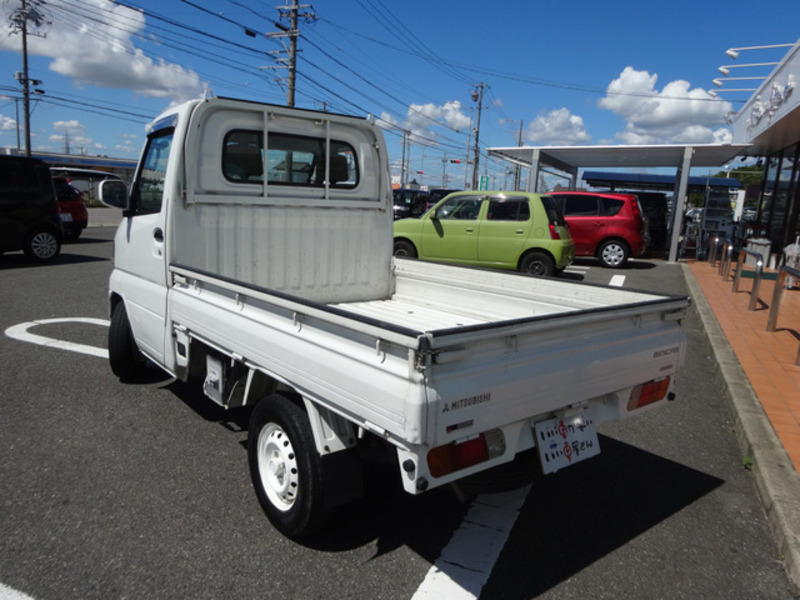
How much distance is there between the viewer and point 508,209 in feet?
36.7

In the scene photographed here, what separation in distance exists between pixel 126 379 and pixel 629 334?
4.07m

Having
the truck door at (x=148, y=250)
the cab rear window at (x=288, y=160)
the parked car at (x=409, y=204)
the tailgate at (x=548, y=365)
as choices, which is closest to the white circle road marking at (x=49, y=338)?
the truck door at (x=148, y=250)

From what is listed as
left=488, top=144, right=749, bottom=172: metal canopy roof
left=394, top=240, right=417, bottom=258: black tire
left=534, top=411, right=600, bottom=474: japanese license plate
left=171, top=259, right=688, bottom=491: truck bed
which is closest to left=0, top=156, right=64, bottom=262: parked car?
left=394, top=240, right=417, bottom=258: black tire

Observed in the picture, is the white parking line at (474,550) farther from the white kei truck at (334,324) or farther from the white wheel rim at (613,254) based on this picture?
the white wheel rim at (613,254)

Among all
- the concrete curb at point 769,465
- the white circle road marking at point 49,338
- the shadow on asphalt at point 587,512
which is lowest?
the white circle road marking at point 49,338

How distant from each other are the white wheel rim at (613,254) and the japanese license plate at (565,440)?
41.0 ft

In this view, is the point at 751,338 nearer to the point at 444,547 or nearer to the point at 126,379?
the point at 444,547

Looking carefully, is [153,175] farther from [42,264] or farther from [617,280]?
[617,280]

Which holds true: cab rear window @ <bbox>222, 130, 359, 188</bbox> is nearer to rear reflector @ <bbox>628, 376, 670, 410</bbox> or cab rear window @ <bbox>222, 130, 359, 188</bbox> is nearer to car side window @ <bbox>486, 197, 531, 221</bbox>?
rear reflector @ <bbox>628, 376, 670, 410</bbox>

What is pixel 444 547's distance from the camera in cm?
278

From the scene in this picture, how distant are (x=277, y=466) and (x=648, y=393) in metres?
2.04

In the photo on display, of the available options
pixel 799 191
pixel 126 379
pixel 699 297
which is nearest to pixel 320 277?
pixel 126 379

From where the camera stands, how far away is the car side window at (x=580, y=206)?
1452 centimetres

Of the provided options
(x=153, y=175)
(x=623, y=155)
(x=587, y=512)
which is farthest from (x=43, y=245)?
(x=623, y=155)
